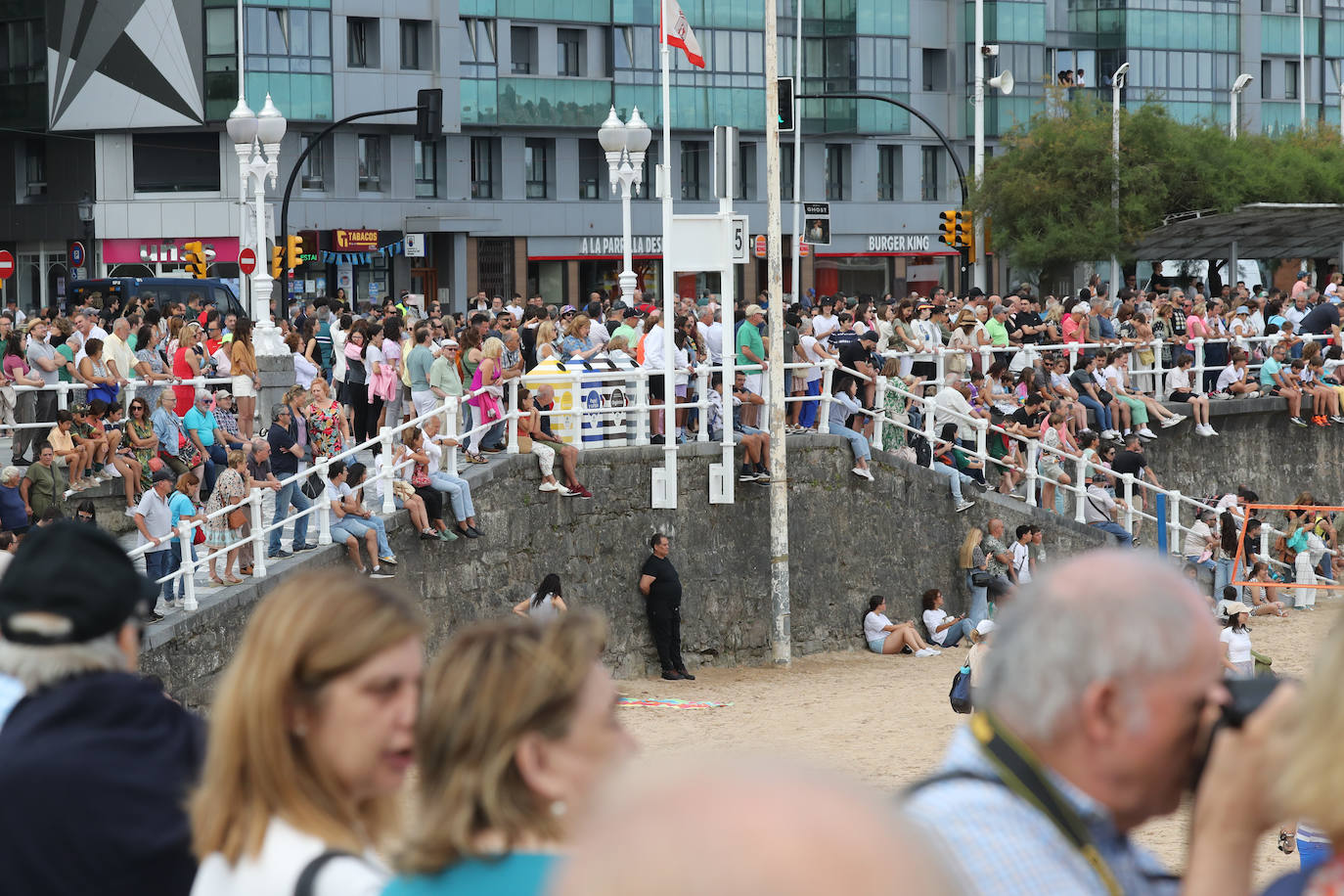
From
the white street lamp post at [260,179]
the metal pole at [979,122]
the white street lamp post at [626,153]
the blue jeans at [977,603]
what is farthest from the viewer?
the metal pole at [979,122]

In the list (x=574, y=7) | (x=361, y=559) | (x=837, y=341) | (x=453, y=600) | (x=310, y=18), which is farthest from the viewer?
(x=574, y=7)

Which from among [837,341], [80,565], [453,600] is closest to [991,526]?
[837,341]

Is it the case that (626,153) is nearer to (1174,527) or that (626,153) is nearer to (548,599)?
(548,599)

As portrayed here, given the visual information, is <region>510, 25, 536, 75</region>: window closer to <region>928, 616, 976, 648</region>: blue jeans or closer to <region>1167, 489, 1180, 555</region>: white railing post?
<region>1167, 489, 1180, 555</region>: white railing post

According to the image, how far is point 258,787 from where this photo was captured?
281 centimetres

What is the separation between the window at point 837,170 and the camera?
55.8 m

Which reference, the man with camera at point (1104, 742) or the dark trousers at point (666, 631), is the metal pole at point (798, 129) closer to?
the dark trousers at point (666, 631)

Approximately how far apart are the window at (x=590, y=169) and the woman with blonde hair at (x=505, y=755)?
49633 mm

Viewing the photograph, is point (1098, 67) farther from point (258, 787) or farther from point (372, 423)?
point (258, 787)

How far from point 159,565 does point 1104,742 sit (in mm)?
13656

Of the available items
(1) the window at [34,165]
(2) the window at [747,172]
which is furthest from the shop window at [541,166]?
(1) the window at [34,165]

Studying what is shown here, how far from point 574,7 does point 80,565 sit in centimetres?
4941

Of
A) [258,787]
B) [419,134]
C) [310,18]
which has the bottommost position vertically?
[258,787]

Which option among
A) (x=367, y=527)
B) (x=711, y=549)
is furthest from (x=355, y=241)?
(x=367, y=527)
